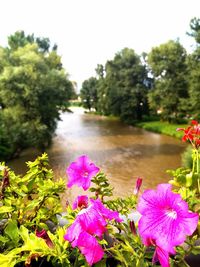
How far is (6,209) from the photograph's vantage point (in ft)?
3.47

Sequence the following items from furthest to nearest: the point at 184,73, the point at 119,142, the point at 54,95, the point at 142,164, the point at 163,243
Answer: the point at 184,73
the point at 119,142
the point at 54,95
the point at 142,164
the point at 163,243

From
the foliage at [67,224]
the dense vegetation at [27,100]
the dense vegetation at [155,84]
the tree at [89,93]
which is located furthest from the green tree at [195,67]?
the tree at [89,93]

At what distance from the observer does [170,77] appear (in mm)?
28609

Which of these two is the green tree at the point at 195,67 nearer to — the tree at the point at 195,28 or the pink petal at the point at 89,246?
the tree at the point at 195,28

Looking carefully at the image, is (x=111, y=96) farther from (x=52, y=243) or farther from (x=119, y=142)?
(x=52, y=243)

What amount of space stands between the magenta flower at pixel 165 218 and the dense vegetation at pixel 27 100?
15.7 meters

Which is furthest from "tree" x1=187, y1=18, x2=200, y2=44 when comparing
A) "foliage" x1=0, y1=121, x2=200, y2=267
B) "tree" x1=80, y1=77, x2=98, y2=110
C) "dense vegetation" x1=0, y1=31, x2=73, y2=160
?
"tree" x1=80, y1=77, x2=98, y2=110

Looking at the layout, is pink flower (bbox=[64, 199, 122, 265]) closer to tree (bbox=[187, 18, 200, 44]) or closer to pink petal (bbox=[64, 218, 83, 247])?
pink petal (bbox=[64, 218, 83, 247])

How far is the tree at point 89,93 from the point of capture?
2162 inches

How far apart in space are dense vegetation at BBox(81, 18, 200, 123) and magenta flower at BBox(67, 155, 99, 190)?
21.5m

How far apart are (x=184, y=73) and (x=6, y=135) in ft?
58.5

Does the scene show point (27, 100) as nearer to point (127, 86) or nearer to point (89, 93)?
point (127, 86)

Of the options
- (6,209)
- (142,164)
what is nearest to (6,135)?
(142,164)

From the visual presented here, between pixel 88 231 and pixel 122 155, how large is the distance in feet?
56.2
